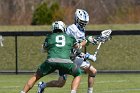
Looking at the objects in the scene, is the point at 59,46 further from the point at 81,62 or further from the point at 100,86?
the point at 100,86

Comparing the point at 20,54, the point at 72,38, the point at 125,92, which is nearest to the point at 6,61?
the point at 20,54

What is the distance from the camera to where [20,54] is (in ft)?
88.4

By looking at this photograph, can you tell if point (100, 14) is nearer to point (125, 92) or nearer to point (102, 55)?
point (102, 55)

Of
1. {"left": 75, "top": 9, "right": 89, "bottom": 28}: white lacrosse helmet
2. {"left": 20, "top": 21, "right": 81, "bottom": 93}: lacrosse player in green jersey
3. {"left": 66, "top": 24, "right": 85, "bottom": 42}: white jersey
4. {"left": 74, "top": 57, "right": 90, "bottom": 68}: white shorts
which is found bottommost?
{"left": 74, "top": 57, "right": 90, "bottom": 68}: white shorts

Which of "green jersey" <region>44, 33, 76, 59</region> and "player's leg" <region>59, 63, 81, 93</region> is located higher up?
"green jersey" <region>44, 33, 76, 59</region>

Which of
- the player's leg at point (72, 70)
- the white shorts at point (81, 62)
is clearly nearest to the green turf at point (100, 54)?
the white shorts at point (81, 62)

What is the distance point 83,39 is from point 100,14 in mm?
30666

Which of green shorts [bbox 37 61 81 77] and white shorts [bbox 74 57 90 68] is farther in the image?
white shorts [bbox 74 57 90 68]

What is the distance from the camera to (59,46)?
12.5 metres

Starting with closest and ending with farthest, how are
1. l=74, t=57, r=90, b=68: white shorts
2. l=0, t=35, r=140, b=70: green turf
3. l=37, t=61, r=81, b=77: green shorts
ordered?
l=37, t=61, r=81, b=77: green shorts, l=74, t=57, r=90, b=68: white shorts, l=0, t=35, r=140, b=70: green turf

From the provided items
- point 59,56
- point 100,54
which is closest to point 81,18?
point 59,56

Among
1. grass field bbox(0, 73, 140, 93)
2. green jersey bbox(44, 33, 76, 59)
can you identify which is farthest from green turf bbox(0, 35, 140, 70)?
green jersey bbox(44, 33, 76, 59)

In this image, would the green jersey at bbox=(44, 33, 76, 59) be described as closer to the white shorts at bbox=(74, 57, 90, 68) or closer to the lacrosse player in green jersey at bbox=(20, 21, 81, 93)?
the lacrosse player in green jersey at bbox=(20, 21, 81, 93)

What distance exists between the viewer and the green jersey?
12.5 meters
